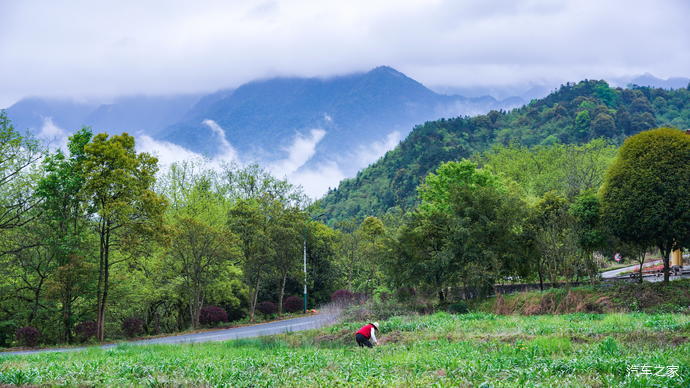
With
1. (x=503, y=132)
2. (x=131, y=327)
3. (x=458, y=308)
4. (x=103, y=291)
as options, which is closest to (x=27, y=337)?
(x=103, y=291)

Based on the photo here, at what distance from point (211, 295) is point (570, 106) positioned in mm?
113913

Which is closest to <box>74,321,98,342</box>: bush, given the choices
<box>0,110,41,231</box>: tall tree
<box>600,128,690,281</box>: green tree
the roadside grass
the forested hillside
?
<box>0,110,41,231</box>: tall tree

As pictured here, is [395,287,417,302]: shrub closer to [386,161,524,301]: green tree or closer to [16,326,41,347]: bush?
[386,161,524,301]: green tree

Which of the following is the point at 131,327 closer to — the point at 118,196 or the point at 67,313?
the point at 67,313

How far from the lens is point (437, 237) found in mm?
29281

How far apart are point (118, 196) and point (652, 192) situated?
24.8m

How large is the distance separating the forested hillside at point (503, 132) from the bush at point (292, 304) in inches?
2105

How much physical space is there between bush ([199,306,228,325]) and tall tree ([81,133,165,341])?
730cm

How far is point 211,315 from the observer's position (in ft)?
112

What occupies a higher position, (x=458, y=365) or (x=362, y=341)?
(x=458, y=365)

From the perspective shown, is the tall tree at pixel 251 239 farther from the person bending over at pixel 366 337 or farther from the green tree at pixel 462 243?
the person bending over at pixel 366 337

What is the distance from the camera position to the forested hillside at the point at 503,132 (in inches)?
4176

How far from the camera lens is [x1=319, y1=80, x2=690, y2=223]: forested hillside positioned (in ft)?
348

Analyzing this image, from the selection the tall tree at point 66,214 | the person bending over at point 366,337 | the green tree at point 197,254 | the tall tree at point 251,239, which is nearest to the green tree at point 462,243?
the green tree at point 197,254
